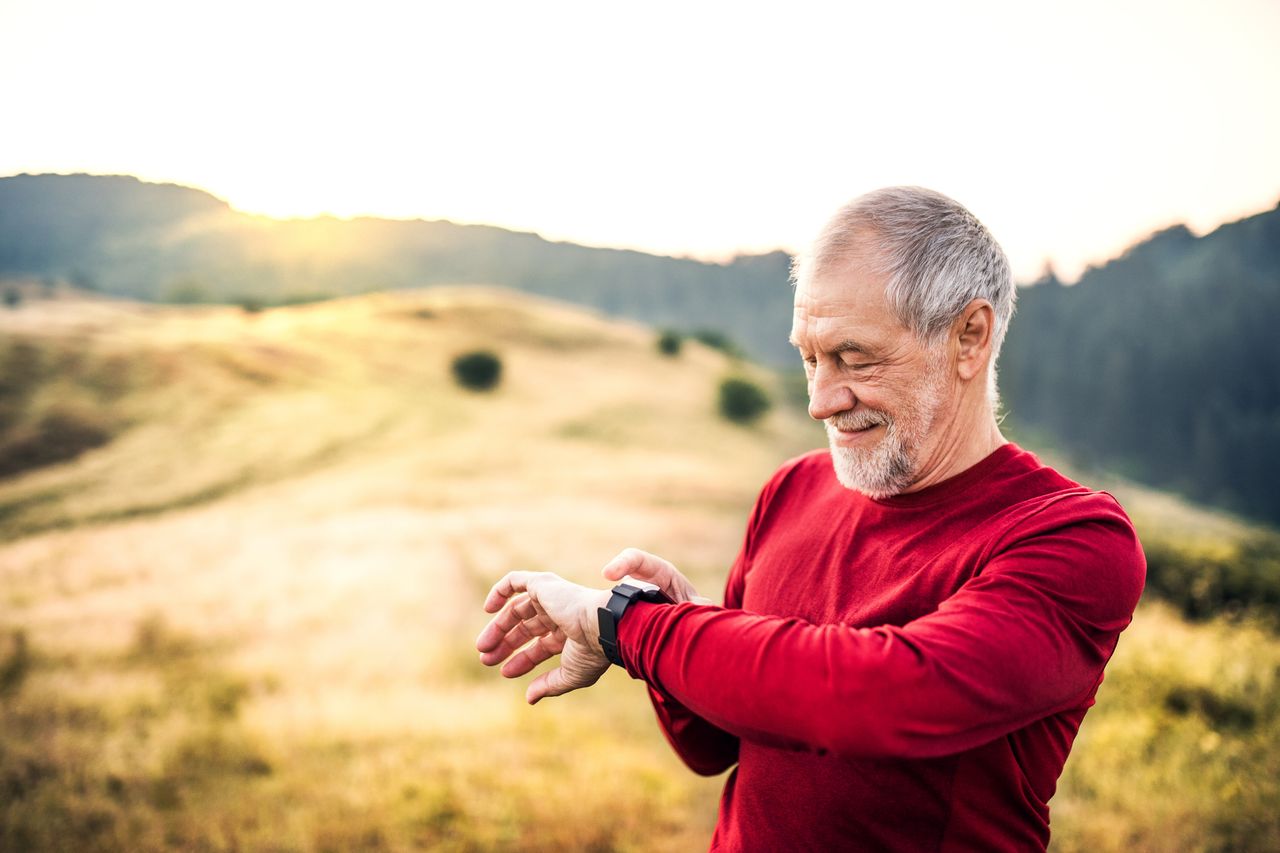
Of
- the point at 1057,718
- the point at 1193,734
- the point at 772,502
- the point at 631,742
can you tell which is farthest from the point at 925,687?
the point at 1193,734

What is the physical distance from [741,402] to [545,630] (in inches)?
1471

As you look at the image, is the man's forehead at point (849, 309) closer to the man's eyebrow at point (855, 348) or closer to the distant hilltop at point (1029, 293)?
the man's eyebrow at point (855, 348)

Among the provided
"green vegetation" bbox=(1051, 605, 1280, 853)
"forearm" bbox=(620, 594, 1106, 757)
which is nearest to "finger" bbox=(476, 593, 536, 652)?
"forearm" bbox=(620, 594, 1106, 757)

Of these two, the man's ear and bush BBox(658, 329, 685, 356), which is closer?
the man's ear

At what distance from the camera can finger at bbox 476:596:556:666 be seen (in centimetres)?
215

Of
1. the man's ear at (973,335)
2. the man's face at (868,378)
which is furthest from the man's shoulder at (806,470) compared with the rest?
the man's ear at (973,335)

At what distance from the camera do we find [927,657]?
1359 mm

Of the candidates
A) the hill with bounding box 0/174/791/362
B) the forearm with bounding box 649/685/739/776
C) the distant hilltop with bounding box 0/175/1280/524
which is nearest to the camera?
the forearm with bounding box 649/685/739/776

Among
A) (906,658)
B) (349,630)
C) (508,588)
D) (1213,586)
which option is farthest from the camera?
(1213,586)

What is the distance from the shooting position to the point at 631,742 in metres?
9.09

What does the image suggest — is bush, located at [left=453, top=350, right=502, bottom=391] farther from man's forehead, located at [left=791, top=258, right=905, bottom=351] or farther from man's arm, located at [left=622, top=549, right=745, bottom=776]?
man's forehead, located at [left=791, top=258, right=905, bottom=351]

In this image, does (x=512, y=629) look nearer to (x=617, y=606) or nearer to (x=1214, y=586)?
(x=617, y=606)

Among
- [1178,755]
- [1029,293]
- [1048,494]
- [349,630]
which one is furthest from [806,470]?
[1029,293]

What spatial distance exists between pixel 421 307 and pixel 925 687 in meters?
47.5
